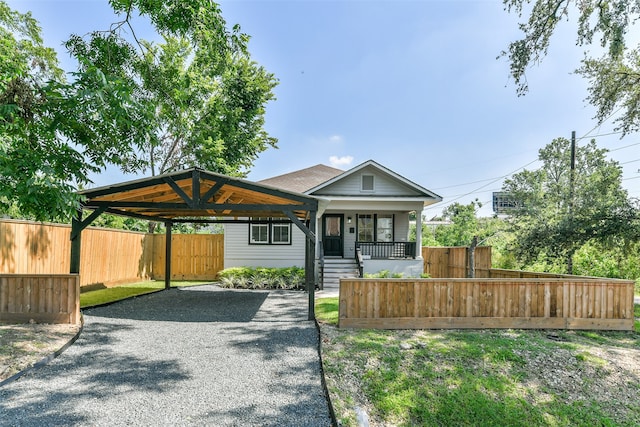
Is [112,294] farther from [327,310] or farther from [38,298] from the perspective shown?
[327,310]

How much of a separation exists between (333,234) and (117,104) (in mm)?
11309

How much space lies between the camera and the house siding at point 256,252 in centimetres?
1445

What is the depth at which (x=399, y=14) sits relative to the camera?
10.1 meters

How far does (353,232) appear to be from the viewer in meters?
15.4

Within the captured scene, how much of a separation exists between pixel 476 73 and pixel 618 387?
10.4 m

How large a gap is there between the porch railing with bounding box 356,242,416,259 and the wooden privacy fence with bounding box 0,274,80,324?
9.84 m

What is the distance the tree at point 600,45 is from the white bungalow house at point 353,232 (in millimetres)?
5775

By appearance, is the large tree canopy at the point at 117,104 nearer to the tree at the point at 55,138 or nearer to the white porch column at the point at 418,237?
the tree at the point at 55,138

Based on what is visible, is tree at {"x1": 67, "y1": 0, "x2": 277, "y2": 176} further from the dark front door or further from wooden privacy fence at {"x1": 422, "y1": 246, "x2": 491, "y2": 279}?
wooden privacy fence at {"x1": 422, "y1": 246, "x2": 491, "y2": 279}

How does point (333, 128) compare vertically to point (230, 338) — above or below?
above

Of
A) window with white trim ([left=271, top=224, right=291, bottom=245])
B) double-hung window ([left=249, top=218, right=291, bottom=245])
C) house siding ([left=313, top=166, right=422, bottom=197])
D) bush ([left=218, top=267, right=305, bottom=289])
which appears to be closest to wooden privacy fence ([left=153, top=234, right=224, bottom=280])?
double-hung window ([left=249, top=218, right=291, bottom=245])

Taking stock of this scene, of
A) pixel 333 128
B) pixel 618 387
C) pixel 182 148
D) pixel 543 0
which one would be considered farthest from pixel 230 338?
pixel 333 128

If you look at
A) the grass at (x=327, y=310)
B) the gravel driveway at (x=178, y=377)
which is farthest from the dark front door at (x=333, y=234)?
the gravel driveway at (x=178, y=377)

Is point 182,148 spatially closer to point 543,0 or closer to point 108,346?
point 108,346
